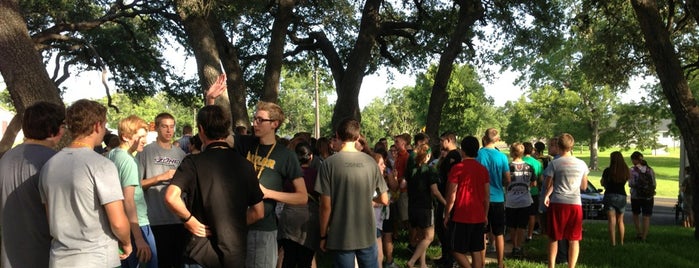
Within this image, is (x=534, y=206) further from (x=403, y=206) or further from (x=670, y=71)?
(x=670, y=71)

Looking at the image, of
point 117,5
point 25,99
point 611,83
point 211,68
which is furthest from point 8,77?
point 611,83

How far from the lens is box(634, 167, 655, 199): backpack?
1037cm

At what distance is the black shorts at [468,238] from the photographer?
20.3 ft

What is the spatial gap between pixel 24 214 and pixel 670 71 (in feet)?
33.9

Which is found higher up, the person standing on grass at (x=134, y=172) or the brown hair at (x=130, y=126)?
the brown hair at (x=130, y=126)

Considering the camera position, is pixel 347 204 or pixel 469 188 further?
pixel 469 188

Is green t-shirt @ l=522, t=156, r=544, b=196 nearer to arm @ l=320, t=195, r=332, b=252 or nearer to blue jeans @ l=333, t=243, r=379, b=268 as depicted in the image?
blue jeans @ l=333, t=243, r=379, b=268

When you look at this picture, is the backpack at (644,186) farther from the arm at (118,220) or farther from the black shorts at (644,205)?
the arm at (118,220)

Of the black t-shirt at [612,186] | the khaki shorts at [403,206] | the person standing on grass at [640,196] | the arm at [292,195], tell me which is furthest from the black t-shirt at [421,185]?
the person standing on grass at [640,196]

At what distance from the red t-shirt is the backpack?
19.1 feet

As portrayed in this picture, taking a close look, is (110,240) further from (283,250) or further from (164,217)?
(283,250)

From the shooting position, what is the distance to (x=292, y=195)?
4.07 meters

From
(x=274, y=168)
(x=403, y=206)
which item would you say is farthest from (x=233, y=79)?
(x=274, y=168)

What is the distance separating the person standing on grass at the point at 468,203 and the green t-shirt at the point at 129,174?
10.5 feet
